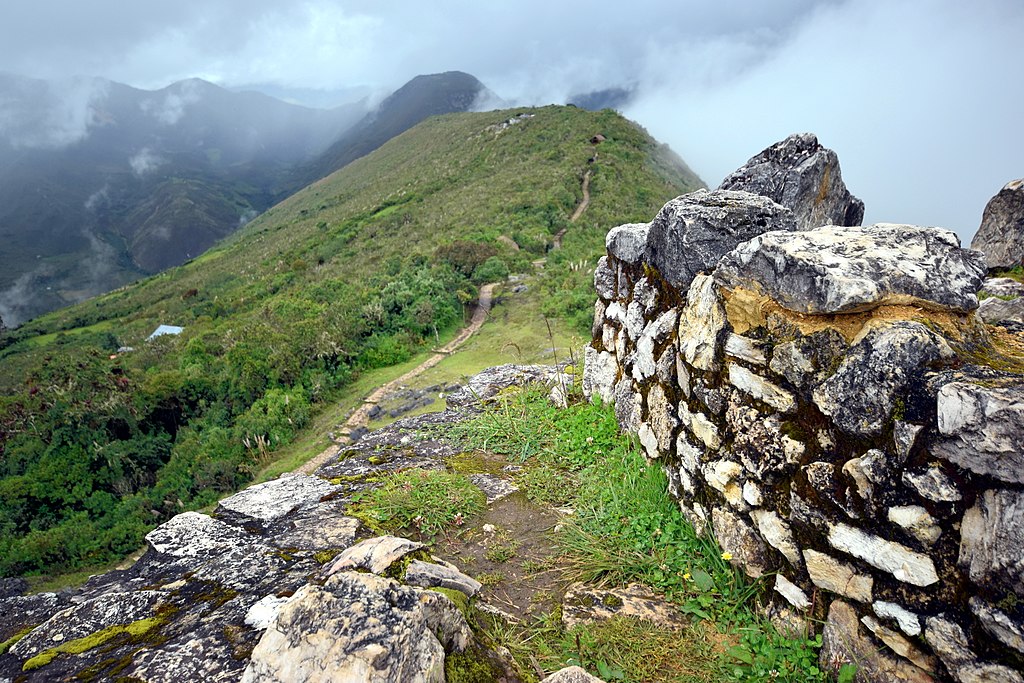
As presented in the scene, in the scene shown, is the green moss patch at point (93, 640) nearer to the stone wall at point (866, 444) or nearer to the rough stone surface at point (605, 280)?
the stone wall at point (866, 444)

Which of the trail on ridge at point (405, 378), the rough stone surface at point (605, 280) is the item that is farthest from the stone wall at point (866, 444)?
the trail on ridge at point (405, 378)

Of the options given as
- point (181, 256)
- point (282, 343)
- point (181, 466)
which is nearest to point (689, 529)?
point (181, 466)

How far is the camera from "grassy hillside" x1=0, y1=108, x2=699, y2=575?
38.5ft

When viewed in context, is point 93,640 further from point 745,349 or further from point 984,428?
point 984,428

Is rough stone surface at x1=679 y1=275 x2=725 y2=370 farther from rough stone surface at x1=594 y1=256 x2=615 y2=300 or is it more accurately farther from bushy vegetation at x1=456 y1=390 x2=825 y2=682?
rough stone surface at x1=594 y1=256 x2=615 y2=300

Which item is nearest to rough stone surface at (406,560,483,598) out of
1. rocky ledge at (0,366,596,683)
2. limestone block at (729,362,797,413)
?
rocky ledge at (0,366,596,683)

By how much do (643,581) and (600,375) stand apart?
3815mm

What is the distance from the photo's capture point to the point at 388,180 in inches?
2517

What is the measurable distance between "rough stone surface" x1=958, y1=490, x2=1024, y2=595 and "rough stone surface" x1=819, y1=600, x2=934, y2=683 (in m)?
0.78

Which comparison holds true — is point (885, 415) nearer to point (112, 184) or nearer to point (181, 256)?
point (181, 256)

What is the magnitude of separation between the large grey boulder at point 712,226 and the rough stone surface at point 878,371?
7.28 ft

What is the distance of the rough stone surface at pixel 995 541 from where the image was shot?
105 inches

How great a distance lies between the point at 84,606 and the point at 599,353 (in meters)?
6.88

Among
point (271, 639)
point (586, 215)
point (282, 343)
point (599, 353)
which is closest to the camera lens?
point (271, 639)
